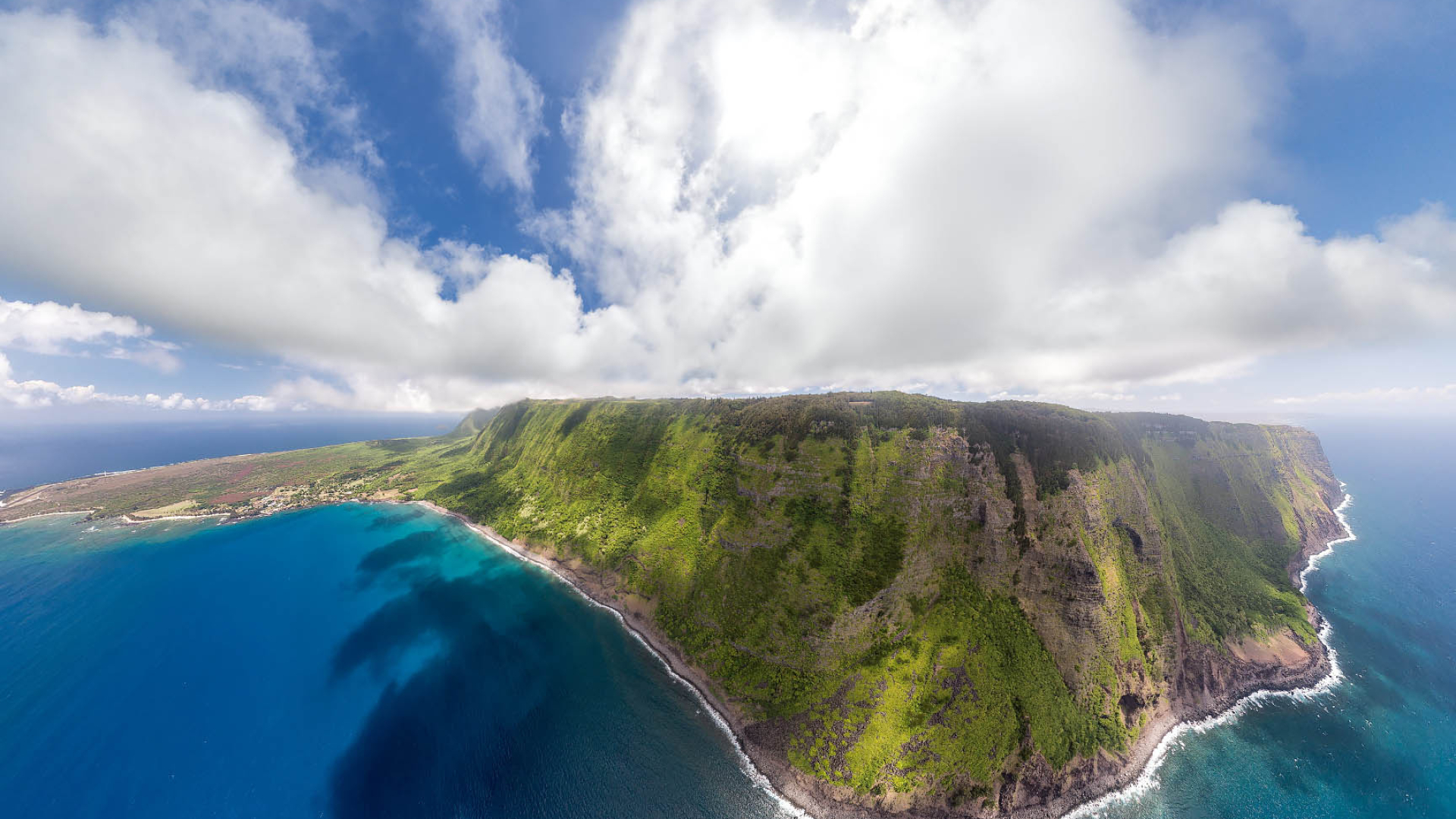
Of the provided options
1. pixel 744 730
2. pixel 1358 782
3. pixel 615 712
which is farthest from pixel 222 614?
pixel 1358 782

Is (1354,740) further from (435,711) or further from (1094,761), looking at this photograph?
(435,711)

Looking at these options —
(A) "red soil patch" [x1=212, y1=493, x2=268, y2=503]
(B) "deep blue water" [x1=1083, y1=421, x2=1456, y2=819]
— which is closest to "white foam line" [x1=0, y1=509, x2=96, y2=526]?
(A) "red soil patch" [x1=212, y1=493, x2=268, y2=503]

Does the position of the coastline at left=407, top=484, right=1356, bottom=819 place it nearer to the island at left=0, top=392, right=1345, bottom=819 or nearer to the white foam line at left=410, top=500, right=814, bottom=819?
the white foam line at left=410, top=500, right=814, bottom=819

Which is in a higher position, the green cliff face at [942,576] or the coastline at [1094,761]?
the green cliff face at [942,576]

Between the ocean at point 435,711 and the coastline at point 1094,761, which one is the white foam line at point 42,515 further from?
the coastline at point 1094,761

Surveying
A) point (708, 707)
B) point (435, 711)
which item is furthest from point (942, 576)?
point (435, 711)

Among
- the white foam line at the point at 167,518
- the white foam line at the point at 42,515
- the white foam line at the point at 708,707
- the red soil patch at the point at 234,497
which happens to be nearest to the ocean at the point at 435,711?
the white foam line at the point at 708,707

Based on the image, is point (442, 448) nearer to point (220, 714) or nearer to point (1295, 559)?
point (220, 714)
